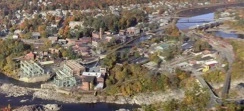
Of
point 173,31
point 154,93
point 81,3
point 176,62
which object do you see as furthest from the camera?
point 81,3

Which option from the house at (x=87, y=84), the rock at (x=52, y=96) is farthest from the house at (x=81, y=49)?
the rock at (x=52, y=96)

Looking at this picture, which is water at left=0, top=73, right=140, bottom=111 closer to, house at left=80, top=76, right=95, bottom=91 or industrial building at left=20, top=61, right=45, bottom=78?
house at left=80, top=76, right=95, bottom=91

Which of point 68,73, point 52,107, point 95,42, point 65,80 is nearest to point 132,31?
point 95,42

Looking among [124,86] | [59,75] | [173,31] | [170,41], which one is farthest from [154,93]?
[173,31]

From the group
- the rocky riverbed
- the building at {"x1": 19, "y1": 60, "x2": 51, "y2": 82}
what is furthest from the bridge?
the building at {"x1": 19, "y1": 60, "x2": 51, "y2": 82}

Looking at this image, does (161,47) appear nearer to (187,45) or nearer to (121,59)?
(187,45)

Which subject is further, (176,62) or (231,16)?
(231,16)

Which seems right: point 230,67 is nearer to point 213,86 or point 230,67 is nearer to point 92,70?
point 213,86

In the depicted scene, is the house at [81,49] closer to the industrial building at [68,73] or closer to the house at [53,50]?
the house at [53,50]

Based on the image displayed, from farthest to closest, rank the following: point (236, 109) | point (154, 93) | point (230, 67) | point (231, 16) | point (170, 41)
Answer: point (231, 16), point (170, 41), point (230, 67), point (154, 93), point (236, 109)
